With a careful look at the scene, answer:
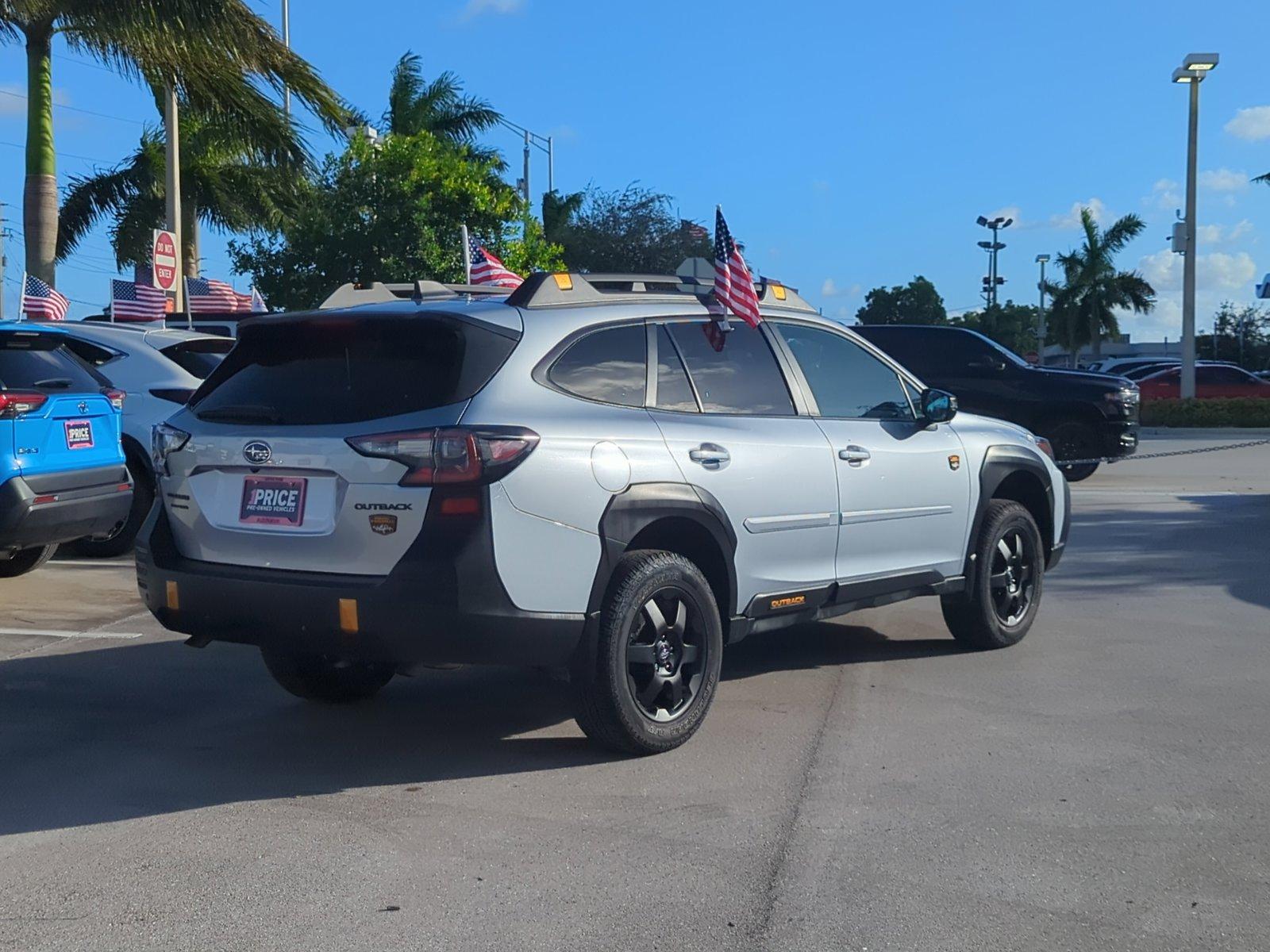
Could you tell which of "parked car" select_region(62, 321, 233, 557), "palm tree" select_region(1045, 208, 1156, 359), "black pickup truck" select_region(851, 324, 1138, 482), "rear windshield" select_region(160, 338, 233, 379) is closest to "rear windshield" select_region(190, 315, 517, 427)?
"parked car" select_region(62, 321, 233, 557)

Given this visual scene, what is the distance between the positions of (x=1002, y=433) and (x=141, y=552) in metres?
4.51

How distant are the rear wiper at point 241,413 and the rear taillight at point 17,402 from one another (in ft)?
10.4

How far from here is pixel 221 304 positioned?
2233 centimetres

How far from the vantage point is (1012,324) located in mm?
105188

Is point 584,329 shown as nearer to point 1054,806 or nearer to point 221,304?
point 1054,806

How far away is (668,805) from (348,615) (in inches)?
51.2

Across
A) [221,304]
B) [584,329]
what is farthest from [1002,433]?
[221,304]

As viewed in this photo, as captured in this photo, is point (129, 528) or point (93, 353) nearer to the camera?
point (93, 353)

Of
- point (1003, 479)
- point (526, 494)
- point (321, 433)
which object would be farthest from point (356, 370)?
point (1003, 479)

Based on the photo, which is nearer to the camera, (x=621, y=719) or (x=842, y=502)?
(x=621, y=719)

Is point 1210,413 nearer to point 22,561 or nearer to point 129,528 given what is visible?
point 129,528

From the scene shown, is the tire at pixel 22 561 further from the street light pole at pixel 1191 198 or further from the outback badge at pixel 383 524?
the street light pole at pixel 1191 198

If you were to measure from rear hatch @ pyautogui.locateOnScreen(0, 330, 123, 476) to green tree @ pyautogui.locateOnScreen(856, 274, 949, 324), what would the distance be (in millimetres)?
78825

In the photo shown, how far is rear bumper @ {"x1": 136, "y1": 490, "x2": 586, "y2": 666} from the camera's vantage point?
5070mm
